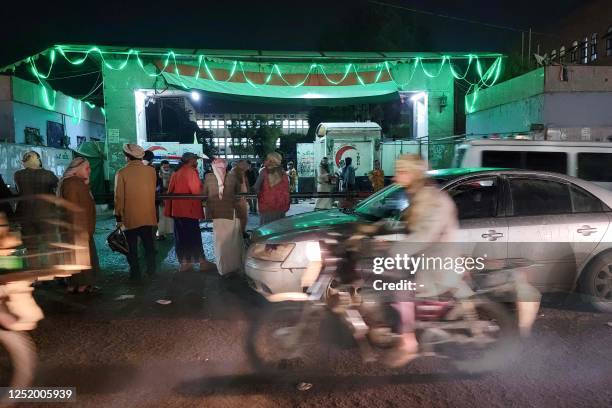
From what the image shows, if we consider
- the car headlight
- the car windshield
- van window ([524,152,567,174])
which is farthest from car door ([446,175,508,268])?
van window ([524,152,567,174])

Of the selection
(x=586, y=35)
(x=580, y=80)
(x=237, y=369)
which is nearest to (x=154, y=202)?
(x=237, y=369)

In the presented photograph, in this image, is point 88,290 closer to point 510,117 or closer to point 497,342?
point 497,342

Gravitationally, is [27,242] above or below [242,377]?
above

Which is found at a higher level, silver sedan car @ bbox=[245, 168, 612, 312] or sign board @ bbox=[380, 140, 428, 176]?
sign board @ bbox=[380, 140, 428, 176]

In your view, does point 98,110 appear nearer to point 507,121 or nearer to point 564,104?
point 507,121

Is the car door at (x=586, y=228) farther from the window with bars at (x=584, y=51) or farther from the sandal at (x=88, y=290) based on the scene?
the window with bars at (x=584, y=51)

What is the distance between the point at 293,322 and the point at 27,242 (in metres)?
2.35

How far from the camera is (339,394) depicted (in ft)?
11.7

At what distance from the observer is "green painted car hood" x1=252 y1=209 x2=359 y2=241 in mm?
5242

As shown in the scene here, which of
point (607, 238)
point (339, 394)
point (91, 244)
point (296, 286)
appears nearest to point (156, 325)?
point (296, 286)

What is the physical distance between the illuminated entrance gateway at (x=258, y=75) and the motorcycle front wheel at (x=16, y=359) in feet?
34.1

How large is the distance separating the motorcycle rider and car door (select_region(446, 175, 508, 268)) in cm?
95

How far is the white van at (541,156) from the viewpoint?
7047 millimetres

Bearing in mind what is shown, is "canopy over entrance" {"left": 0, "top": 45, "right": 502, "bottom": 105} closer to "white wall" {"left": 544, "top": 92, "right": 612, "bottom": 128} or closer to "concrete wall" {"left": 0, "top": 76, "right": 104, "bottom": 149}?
"concrete wall" {"left": 0, "top": 76, "right": 104, "bottom": 149}
